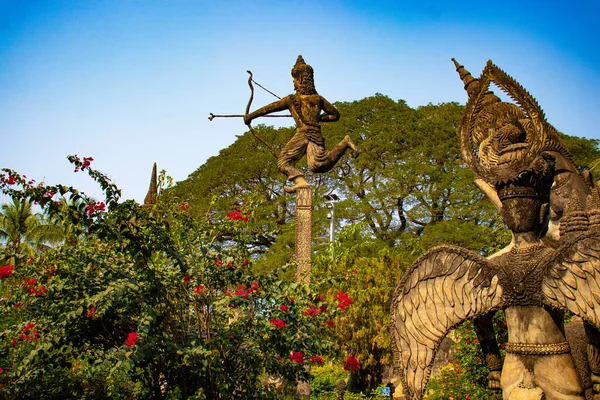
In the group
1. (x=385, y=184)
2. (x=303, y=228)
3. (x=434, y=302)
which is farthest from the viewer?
(x=385, y=184)

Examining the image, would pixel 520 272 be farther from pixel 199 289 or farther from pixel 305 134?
pixel 305 134

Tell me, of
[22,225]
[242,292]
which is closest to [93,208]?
[242,292]

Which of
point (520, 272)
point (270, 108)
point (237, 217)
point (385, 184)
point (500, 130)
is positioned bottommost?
point (520, 272)

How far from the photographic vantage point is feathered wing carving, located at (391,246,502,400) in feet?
13.0

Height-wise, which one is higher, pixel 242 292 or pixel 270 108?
pixel 270 108

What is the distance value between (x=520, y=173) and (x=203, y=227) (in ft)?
11.3

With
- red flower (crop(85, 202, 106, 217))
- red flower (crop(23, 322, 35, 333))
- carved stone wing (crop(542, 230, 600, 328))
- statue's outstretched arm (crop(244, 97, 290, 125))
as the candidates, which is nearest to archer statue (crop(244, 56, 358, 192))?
statue's outstretched arm (crop(244, 97, 290, 125))

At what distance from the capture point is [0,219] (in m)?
27.5

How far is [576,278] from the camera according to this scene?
3482 millimetres

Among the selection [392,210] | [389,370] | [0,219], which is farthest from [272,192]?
[0,219]

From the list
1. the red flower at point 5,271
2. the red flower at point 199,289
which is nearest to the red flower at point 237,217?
the red flower at point 199,289

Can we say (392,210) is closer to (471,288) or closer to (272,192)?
(272,192)

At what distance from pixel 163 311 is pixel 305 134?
439 cm

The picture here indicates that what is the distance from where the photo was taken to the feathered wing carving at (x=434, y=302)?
3947 mm
